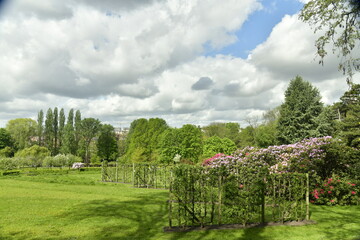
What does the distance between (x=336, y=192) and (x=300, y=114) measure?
18.4 metres

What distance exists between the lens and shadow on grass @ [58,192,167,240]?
6.29m

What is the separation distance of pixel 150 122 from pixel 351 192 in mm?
40632

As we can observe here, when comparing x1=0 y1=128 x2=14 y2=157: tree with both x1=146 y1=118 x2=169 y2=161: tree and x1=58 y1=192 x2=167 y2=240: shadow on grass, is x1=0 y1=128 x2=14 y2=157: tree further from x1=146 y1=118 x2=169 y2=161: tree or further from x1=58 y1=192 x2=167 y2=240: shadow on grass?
x1=58 y1=192 x2=167 y2=240: shadow on grass

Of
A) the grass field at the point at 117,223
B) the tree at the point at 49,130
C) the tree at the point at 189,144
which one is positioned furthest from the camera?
the tree at the point at 49,130

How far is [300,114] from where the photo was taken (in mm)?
26906

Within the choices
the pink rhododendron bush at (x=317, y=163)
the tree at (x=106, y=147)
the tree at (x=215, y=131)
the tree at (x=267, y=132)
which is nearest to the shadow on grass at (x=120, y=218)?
the pink rhododendron bush at (x=317, y=163)

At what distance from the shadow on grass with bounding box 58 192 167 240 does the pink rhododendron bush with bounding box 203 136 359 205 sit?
3487mm

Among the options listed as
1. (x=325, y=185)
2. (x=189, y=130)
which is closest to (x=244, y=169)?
(x=325, y=185)

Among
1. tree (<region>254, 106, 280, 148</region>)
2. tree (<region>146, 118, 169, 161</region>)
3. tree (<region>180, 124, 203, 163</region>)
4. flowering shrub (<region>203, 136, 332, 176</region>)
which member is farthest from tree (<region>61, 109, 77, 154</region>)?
flowering shrub (<region>203, 136, 332, 176</region>)

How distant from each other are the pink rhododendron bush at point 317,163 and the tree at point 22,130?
190 feet

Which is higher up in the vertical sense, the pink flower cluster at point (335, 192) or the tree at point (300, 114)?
the tree at point (300, 114)

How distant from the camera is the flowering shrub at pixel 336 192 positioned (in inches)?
406

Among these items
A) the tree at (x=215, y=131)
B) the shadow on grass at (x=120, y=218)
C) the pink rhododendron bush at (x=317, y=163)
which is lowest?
the shadow on grass at (x=120, y=218)

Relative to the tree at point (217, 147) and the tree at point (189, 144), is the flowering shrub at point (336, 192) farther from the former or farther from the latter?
the tree at point (189, 144)
